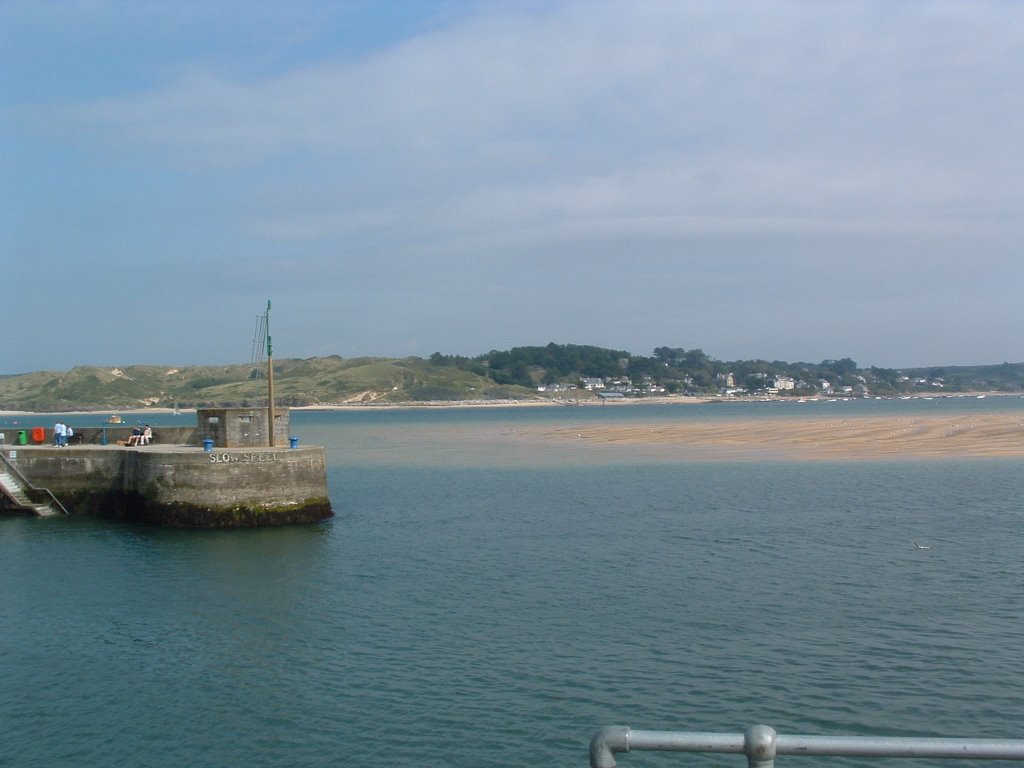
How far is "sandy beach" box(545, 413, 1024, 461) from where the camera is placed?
176ft

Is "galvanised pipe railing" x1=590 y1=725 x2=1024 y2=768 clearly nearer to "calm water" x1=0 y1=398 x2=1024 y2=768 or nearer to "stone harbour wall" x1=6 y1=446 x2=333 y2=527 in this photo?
"calm water" x1=0 y1=398 x2=1024 y2=768

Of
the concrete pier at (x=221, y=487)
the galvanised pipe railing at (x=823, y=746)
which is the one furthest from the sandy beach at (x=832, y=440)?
the galvanised pipe railing at (x=823, y=746)

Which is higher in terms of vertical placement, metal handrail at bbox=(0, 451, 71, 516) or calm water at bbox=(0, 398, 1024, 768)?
metal handrail at bbox=(0, 451, 71, 516)

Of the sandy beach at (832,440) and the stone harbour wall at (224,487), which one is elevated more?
the stone harbour wall at (224,487)

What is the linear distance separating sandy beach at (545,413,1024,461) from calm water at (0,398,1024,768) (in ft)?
73.8

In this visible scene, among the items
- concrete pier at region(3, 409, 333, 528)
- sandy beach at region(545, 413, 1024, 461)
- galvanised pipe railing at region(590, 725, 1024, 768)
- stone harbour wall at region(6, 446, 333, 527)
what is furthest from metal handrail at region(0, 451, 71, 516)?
sandy beach at region(545, 413, 1024, 461)

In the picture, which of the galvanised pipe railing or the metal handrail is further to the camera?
the metal handrail

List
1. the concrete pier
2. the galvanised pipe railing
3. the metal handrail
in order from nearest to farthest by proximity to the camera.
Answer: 1. the galvanised pipe railing
2. the concrete pier
3. the metal handrail

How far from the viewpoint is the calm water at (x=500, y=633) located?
12211mm

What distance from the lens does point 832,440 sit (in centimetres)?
6675

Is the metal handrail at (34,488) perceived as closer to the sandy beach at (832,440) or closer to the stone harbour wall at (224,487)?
the stone harbour wall at (224,487)

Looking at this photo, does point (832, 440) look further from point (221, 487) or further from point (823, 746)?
point (823, 746)

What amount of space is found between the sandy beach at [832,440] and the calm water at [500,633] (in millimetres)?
22501

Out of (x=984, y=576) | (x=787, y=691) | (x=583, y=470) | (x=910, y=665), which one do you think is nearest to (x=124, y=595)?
(x=787, y=691)
